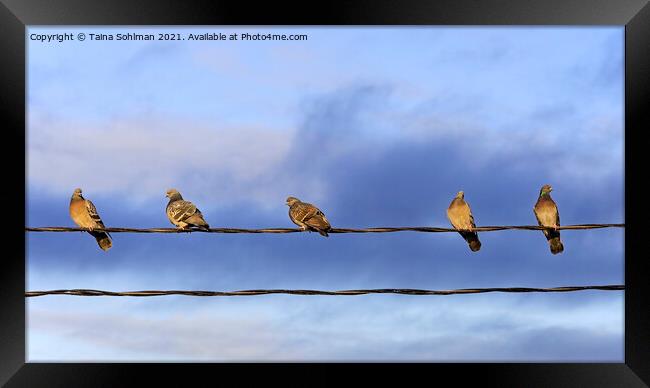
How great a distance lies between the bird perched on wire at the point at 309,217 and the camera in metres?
8.55

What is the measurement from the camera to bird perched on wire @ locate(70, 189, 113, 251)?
9852 mm

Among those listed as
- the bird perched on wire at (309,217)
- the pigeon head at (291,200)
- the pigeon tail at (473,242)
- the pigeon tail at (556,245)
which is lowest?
the pigeon tail at (556,245)

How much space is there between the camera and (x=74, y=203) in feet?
33.5

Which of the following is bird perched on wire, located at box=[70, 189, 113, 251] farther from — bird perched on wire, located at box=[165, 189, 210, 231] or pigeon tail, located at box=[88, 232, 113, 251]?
bird perched on wire, located at box=[165, 189, 210, 231]

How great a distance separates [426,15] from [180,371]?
3910mm

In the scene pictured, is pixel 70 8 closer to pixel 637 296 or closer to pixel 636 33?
pixel 636 33

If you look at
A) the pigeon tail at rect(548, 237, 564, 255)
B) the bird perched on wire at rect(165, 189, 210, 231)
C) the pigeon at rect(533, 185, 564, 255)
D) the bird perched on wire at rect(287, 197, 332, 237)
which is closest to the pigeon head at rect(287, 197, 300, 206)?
the bird perched on wire at rect(287, 197, 332, 237)

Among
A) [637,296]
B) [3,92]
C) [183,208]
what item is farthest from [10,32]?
[637,296]

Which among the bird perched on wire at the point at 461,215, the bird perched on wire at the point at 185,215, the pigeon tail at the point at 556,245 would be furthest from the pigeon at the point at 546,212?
the bird perched on wire at the point at 185,215

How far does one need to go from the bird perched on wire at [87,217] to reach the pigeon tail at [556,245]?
17.3 feet

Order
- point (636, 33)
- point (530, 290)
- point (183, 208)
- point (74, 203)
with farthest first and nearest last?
point (74, 203)
point (183, 208)
point (636, 33)
point (530, 290)

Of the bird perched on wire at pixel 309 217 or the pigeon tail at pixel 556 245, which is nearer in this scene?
the bird perched on wire at pixel 309 217

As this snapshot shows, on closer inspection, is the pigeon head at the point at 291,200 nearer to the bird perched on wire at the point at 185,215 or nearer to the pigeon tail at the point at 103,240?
the bird perched on wire at the point at 185,215

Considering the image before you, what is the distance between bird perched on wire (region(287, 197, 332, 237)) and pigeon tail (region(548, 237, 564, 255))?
2.86 meters
